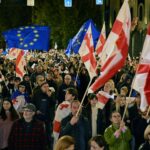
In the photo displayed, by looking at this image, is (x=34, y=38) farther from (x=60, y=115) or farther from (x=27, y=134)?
(x=27, y=134)

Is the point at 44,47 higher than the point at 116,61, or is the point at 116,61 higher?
the point at 116,61

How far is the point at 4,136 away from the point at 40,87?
3736mm

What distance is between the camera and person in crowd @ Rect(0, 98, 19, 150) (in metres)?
10.8

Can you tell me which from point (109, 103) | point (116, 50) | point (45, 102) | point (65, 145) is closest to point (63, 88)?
point (45, 102)

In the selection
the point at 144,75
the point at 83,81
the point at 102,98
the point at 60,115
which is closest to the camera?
the point at 144,75

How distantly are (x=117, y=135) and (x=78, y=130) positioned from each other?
69 centimetres

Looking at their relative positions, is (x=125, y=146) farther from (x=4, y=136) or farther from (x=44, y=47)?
(x=44, y=47)

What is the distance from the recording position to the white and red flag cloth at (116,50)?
32.2ft

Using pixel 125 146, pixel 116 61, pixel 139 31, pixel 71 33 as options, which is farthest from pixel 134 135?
pixel 71 33

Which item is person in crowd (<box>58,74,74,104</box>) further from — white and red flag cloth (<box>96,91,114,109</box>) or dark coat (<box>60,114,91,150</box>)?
dark coat (<box>60,114,91,150</box>)

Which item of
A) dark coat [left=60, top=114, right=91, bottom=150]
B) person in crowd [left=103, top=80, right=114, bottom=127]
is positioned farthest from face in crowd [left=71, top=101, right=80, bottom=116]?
person in crowd [left=103, top=80, right=114, bottom=127]

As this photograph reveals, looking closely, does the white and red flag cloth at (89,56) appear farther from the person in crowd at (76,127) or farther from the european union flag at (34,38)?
the european union flag at (34,38)

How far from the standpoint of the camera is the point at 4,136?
10.8m

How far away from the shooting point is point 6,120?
10977mm
